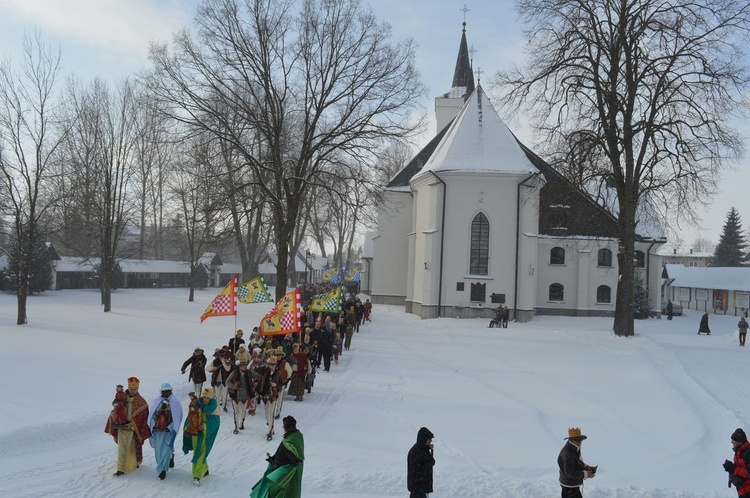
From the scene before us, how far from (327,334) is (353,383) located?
187cm

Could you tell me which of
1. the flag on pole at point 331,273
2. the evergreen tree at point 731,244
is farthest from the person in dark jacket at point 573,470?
the evergreen tree at point 731,244

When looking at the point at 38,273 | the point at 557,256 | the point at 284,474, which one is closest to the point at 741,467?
the point at 284,474

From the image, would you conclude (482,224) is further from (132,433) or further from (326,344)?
(132,433)

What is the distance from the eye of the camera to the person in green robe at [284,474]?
6.50 metres

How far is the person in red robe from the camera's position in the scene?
27.1 ft

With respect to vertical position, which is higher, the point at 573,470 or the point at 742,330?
the point at 742,330

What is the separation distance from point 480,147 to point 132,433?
26734mm

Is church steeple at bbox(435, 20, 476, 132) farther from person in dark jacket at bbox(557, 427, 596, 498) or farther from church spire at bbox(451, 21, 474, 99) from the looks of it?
person in dark jacket at bbox(557, 427, 596, 498)

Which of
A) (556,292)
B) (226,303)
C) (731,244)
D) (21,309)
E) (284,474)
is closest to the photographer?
(284,474)

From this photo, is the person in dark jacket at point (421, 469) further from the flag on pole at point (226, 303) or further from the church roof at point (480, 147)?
the church roof at point (480, 147)

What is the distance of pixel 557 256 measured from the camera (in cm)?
3619

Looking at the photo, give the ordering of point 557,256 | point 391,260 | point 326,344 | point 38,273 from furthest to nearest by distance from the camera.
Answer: point 391,260 < point 38,273 < point 557,256 < point 326,344

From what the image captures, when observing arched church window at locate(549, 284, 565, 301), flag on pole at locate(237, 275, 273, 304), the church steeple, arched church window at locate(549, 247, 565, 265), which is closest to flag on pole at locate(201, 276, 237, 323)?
flag on pole at locate(237, 275, 273, 304)

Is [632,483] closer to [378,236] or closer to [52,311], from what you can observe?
[52,311]
